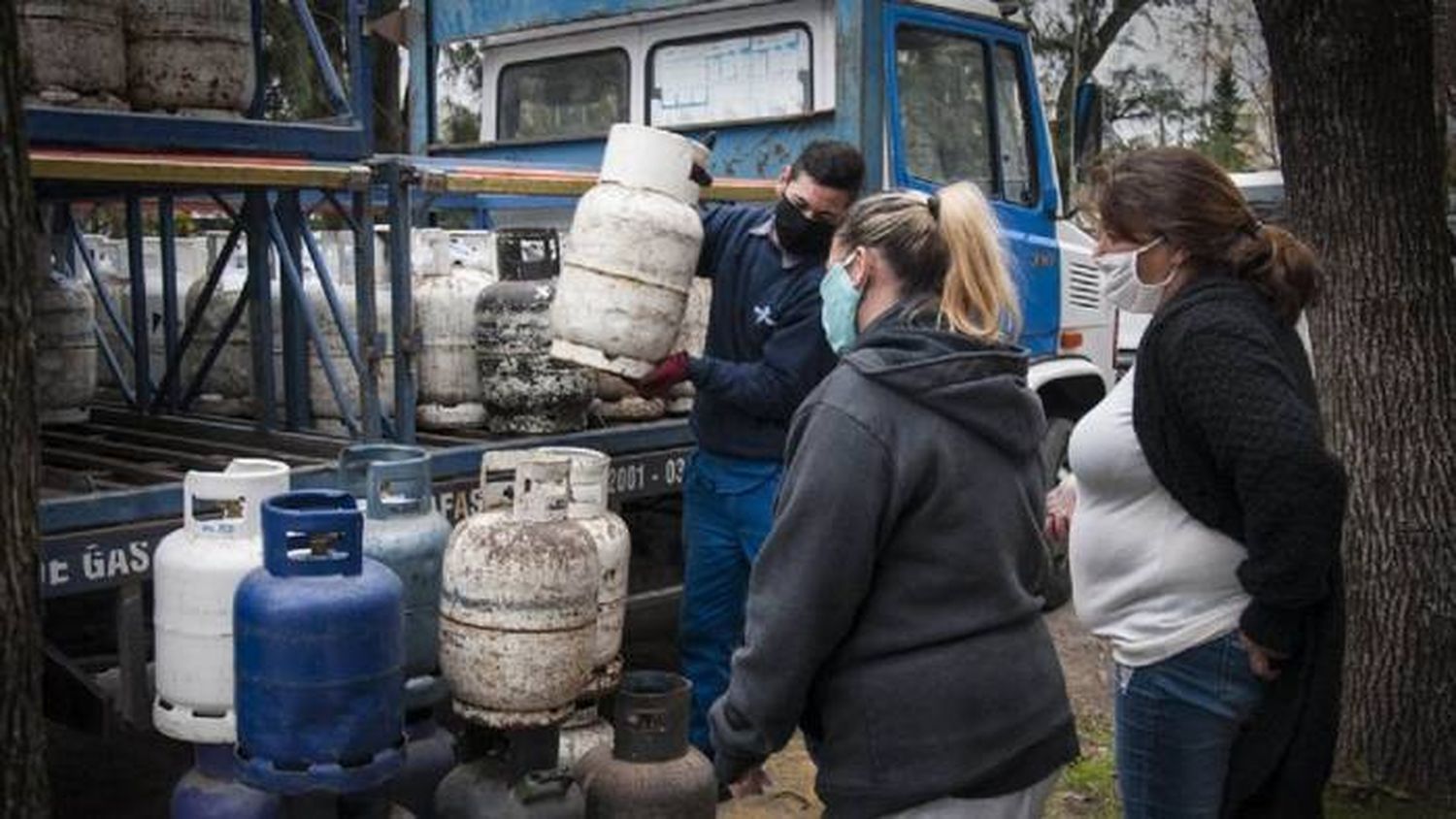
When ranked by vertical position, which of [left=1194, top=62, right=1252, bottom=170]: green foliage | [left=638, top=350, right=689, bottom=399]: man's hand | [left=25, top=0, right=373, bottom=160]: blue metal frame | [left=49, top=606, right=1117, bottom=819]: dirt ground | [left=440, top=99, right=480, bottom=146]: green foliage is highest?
[left=1194, top=62, right=1252, bottom=170]: green foliage

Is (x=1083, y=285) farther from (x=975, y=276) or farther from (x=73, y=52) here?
(x=975, y=276)

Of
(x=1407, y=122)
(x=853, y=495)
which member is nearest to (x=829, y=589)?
(x=853, y=495)

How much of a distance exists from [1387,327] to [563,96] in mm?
3911

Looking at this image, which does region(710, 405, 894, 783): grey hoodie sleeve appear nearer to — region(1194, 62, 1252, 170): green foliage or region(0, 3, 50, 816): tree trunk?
region(0, 3, 50, 816): tree trunk

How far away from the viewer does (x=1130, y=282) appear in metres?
2.82

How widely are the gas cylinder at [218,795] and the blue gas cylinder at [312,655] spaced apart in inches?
9.6

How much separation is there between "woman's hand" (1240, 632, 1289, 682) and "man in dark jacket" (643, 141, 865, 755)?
5.74 ft

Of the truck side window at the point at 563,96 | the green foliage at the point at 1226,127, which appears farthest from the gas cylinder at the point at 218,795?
the green foliage at the point at 1226,127

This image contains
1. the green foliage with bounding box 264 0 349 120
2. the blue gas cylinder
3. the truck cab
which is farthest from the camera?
the green foliage with bounding box 264 0 349 120

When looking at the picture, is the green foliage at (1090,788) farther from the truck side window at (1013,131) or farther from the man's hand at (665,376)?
the truck side window at (1013,131)

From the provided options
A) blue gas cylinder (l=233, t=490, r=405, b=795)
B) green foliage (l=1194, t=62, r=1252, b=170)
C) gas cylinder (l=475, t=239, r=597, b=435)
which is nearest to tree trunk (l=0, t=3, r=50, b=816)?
blue gas cylinder (l=233, t=490, r=405, b=795)

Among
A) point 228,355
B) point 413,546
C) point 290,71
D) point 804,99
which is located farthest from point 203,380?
point 290,71

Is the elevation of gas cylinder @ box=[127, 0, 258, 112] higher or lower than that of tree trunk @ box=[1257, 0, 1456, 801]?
higher

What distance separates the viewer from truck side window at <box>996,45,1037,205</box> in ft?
22.0
